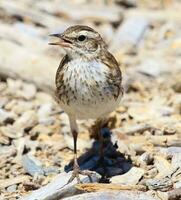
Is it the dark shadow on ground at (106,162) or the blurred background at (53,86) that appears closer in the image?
the dark shadow on ground at (106,162)

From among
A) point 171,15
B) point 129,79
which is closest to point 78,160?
point 129,79

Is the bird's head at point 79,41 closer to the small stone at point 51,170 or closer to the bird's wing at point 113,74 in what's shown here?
the bird's wing at point 113,74

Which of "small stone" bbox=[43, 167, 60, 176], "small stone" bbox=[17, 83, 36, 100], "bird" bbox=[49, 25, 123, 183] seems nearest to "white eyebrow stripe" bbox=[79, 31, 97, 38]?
"bird" bbox=[49, 25, 123, 183]

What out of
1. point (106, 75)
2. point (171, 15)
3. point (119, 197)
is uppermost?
point (171, 15)

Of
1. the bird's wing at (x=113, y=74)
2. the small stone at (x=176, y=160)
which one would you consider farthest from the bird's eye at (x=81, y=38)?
the small stone at (x=176, y=160)

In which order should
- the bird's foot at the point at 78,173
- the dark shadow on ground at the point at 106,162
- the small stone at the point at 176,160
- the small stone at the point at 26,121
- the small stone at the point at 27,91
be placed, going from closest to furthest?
the bird's foot at the point at 78,173 → the small stone at the point at 176,160 → the dark shadow on ground at the point at 106,162 → the small stone at the point at 26,121 → the small stone at the point at 27,91

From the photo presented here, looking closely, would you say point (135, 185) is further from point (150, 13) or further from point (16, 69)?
point (150, 13)

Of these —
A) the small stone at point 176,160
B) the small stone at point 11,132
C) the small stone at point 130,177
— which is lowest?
the small stone at point 130,177

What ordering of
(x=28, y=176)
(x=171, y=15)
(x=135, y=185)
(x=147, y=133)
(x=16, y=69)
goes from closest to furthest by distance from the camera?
(x=135, y=185), (x=28, y=176), (x=147, y=133), (x=16, y=69), (x=171, y=15)
